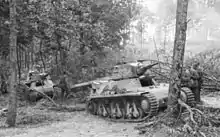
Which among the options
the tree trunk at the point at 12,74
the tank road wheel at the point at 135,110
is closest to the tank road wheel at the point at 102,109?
the tank road wheel at the point at 135,110

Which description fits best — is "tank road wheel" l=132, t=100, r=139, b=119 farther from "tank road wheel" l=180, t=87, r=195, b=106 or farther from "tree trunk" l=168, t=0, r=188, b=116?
"tree trunk" l=168, t=0, r=188, b=116

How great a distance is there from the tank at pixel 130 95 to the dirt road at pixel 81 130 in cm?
73

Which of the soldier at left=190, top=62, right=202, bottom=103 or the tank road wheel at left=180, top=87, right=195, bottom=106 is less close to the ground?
the soldier at left=190, top=62, right=202, bottom=103

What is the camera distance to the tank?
11070 mm

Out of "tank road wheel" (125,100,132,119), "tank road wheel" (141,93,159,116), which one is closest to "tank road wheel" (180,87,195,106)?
"tank road wheel" (141,93,159,116)

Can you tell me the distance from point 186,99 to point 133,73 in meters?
2.57

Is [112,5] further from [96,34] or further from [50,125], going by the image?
[50,125]

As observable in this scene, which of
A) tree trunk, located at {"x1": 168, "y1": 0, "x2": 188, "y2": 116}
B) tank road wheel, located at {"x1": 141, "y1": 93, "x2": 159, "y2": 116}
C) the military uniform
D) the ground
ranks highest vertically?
tree trunk, located at {"x1": 168, "y1": 0, "x2": 188, "y2": 116}

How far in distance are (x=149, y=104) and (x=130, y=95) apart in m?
0.92

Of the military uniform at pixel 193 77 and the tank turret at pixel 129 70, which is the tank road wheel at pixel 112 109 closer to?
the tank turret at pixel 129 70

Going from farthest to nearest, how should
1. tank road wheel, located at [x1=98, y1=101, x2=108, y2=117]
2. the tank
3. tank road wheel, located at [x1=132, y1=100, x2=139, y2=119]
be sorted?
tank road wheel, located at [x1=98, y1=101, x2=108, y2=117] < tank road wheel, located at [x1=132, y1=100, x2=139, y2=119] < the tank

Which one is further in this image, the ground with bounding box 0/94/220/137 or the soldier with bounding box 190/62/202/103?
the soldier with bounding box 190/62/202/103

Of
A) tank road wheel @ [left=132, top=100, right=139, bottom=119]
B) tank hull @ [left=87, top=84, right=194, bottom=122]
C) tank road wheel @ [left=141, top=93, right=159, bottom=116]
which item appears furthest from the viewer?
tank road wheel @ [left=132, top=100, right=139, bottom=119]

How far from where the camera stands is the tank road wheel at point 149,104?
34.8 ft
